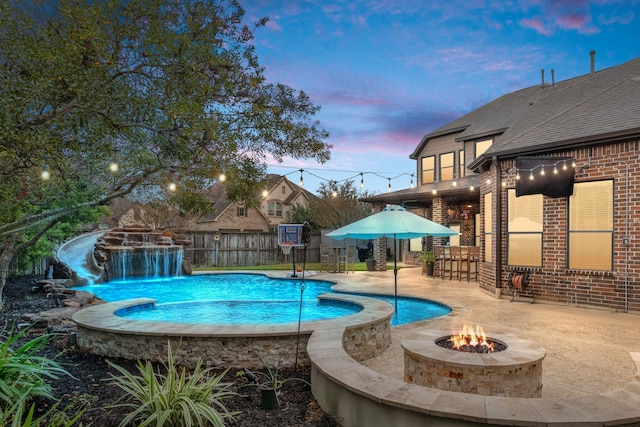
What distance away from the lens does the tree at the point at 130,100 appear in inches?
152

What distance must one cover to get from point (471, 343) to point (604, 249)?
6354 millimetres

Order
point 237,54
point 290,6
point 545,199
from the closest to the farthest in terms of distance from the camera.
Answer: point 237,54 → point 290,6 → point 545,199

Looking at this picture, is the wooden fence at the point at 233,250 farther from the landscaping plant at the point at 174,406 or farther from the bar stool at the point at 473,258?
the landscaping plant at the point at 174,406

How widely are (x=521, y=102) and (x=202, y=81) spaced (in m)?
15.4

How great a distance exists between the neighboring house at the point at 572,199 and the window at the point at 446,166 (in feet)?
17.6

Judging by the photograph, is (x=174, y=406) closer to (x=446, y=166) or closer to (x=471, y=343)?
(x=471, y=343)

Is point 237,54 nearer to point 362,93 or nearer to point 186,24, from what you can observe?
point 186,24

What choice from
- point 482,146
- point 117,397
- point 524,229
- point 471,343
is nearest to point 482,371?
point 471,343

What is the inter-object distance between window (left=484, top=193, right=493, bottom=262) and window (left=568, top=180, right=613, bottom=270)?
2213 mm

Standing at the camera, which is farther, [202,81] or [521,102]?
[521,102]

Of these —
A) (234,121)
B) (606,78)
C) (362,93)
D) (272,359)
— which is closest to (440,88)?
(362,93)

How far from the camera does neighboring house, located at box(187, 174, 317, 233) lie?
3092cm

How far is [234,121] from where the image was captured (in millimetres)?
5785

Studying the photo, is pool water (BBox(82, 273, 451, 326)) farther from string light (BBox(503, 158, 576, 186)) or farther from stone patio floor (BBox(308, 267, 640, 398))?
string light (BBox(503, 158, 576, 186))
